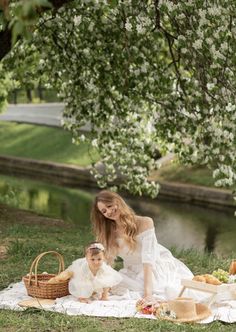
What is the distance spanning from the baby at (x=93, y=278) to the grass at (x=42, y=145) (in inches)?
879

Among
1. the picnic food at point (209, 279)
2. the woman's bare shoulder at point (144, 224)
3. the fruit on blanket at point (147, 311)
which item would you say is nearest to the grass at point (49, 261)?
the fruit on blanket at point (147, 311)

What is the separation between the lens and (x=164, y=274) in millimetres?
8047

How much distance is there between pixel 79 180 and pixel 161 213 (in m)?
7.73

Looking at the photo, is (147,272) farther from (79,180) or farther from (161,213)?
(79,180)

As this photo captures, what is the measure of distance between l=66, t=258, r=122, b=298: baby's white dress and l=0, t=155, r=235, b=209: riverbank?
15485 millimetres

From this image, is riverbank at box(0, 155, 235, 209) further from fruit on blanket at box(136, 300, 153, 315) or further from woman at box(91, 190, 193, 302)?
fruit on blanket at box(136, 300, 153, 315)

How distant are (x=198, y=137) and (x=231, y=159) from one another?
1.15 m

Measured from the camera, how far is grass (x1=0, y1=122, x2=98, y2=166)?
32.1m

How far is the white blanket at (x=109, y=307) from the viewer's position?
6953 millimetres

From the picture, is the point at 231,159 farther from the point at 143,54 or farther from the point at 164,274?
the point at 164,274

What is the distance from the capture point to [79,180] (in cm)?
2897

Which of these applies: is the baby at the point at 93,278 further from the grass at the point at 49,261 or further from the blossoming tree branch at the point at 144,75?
the blossoming tree branch at the point at 144,75

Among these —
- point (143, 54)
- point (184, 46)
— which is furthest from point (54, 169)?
Result: point (184, 46)

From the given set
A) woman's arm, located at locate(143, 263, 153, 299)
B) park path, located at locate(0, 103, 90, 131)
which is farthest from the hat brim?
park path, located at locate(0, 103, 90, 131)
